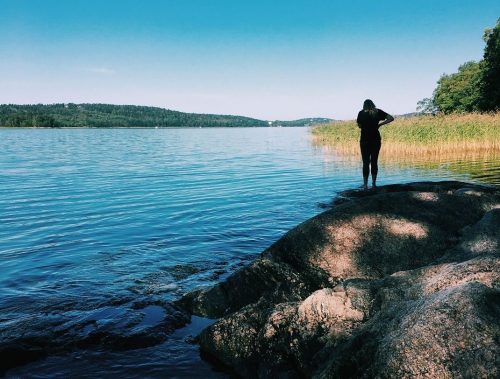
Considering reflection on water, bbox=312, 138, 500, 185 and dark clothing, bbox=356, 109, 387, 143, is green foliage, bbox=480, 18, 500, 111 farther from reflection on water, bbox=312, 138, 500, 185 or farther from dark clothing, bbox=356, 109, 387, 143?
dark clothing, bbox=356, 109, 387, 143

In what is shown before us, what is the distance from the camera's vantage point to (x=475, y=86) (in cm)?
6081

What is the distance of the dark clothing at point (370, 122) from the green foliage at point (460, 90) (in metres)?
51.5

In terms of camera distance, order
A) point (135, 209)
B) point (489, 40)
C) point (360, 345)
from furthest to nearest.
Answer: point (489, 40) → point (135, 209) → point (360, 345)

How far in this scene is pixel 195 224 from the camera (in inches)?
497

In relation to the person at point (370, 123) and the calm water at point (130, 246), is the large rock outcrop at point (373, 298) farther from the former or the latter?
the person at point (370, 123)

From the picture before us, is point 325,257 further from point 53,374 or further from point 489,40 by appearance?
point 489,40

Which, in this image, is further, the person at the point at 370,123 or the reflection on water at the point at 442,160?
the reflection on water at the point at 442,160

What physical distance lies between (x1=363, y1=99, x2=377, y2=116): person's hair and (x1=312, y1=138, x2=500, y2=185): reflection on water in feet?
25.4

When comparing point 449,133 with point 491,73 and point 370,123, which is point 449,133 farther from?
point 491,73

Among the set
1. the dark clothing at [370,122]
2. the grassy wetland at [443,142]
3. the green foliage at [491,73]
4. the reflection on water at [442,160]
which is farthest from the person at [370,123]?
the green foliage at [491,73]

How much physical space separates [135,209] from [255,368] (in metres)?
11.6

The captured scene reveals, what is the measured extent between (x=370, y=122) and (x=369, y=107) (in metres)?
0.43

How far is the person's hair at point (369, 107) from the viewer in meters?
12.4

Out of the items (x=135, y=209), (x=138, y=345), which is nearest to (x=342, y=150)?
(x=135, y=209)
